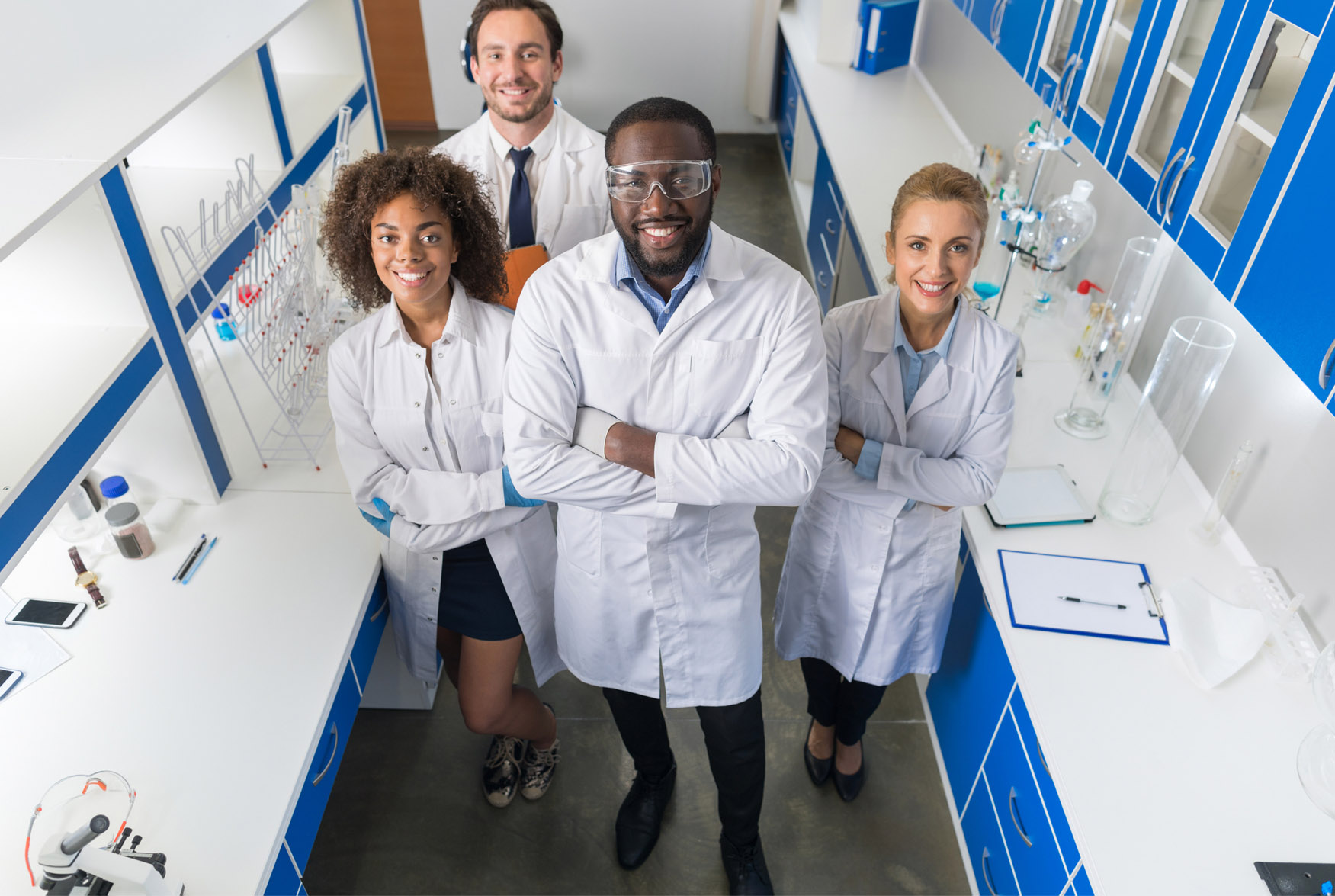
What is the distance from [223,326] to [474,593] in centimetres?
125

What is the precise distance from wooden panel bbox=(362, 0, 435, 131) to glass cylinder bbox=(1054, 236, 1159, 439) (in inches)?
201

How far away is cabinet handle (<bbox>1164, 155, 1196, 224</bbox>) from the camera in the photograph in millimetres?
2023

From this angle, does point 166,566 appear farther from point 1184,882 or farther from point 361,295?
point 1184,882

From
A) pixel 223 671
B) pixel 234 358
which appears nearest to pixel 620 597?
pixel 223 671

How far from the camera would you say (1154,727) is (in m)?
1.68

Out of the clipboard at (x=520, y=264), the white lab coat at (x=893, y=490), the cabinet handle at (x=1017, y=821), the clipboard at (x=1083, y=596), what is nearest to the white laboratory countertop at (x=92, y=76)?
the clipboard at (x=520, y=264)

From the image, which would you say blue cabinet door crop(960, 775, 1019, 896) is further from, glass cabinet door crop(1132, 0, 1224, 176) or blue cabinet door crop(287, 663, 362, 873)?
glass cabinet door crop(1132, 0, 1224, 176)

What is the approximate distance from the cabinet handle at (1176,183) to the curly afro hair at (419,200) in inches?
61.4

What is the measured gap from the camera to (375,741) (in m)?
2.64

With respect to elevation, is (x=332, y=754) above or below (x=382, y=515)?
below

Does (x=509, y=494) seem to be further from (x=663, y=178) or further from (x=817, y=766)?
(x=817, y=766)

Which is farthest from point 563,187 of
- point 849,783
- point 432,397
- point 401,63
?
point 401,63

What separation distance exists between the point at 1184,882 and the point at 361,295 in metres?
1.97

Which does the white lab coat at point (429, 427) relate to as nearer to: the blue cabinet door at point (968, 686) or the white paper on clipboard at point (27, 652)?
the white paper on clipboard at point (27, 652)
